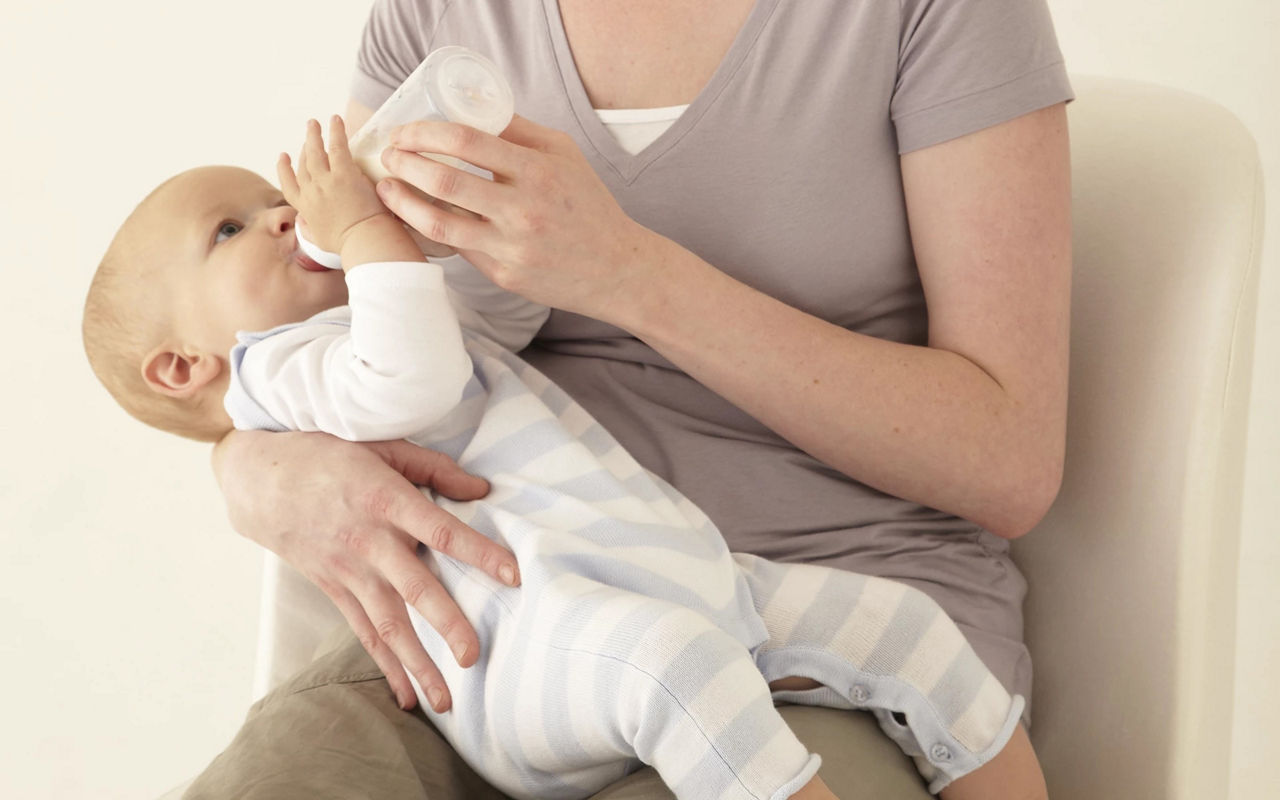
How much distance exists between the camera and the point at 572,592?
857mm

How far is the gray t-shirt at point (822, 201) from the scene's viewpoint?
40.3 inches

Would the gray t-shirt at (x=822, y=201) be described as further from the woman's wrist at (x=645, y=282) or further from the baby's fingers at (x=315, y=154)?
the baby's fingers at (x=315, y=154)

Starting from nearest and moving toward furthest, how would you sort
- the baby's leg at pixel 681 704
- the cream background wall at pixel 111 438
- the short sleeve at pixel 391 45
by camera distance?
the baby's leg at pixel 681 704, the short sleeve at pixel 391 45, the cream background wall at pixel 111 438

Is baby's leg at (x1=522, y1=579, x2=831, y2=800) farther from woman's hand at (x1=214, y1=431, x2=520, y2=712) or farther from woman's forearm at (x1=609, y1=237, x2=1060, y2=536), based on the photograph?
woman's forearm at (x1=609, y1=237, x2=1060, y2=536)

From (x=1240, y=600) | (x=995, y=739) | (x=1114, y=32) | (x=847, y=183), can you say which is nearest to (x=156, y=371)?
(x=847, y=183)

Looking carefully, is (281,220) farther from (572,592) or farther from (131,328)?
(572,592)

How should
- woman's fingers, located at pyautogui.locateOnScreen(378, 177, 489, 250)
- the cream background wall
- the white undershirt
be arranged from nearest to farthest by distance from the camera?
woman's fingers, located at pyautogui.locateOnScreen(378, 177, 489, 250), the white undershirt, the cream background wall

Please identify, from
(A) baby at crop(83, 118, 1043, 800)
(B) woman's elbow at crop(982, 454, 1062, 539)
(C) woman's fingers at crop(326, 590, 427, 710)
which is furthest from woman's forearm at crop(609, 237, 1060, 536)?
(C) woman's fingers at crop(326, 590, 427, 710)

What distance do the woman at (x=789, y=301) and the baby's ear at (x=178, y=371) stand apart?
0.29 feet

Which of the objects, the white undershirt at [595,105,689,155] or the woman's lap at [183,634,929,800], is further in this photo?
the white undershirt at [595,105,689,155]

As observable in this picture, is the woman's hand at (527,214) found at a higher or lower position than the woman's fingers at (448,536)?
higher

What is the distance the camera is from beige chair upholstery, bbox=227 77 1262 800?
3.34 feet

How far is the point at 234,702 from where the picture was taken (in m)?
2.33

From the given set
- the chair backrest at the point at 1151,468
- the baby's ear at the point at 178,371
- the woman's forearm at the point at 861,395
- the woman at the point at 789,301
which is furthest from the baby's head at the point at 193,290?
the chair backrest at the point at 1151,468
